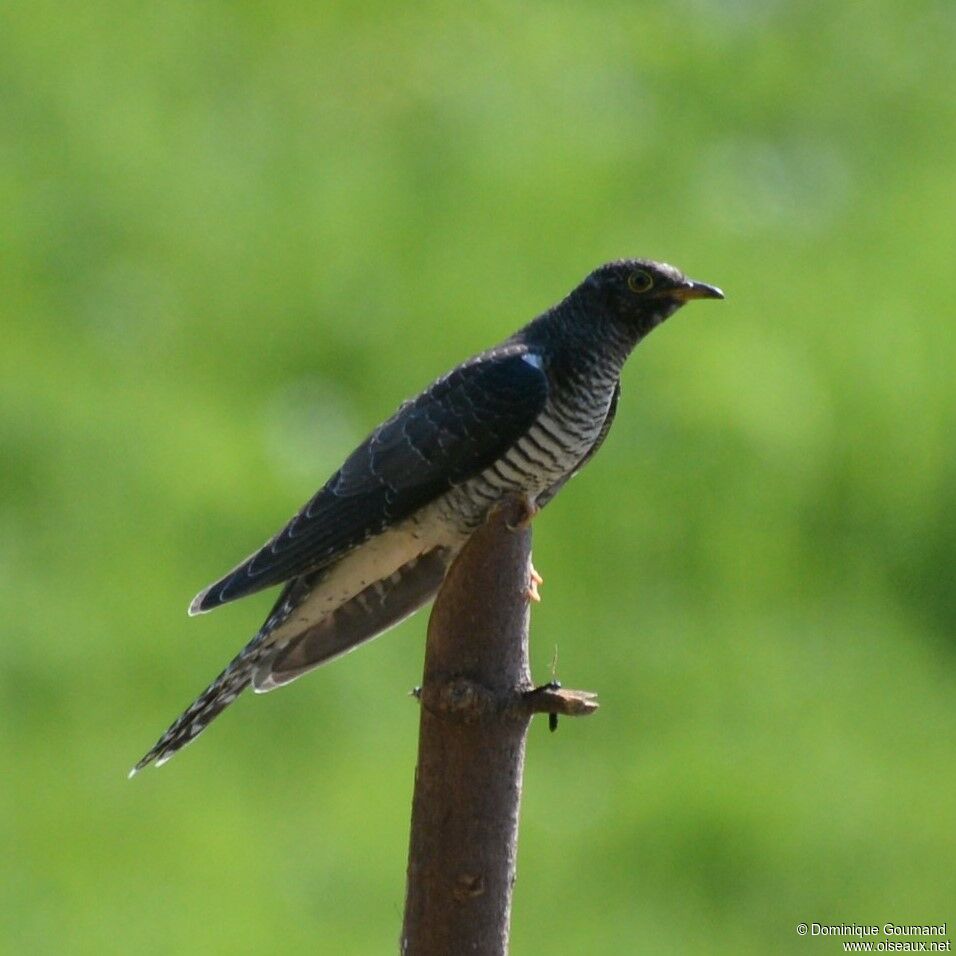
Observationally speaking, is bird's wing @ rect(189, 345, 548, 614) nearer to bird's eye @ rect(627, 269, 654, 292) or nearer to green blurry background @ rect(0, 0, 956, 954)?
bird's eye @ rect(627, 269, 654, 292)

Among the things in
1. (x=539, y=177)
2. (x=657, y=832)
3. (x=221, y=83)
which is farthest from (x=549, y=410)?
(x=221, y=83)

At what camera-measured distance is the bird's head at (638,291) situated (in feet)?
16.1

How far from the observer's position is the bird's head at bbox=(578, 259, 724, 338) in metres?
4.92

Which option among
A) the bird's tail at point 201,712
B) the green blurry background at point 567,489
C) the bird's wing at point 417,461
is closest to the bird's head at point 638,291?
the bird's wing at point 417,461

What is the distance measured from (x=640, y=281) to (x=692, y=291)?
0.15m

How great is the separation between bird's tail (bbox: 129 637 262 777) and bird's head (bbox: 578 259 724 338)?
53.5 inches

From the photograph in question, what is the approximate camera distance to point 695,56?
10234mm

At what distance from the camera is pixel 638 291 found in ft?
16.2

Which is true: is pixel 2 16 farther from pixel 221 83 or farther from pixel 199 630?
pixel 199 630

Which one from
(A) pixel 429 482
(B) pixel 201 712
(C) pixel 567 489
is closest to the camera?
(B) pixel 201 712

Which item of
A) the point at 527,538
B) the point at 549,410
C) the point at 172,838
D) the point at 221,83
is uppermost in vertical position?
the point at 221,83

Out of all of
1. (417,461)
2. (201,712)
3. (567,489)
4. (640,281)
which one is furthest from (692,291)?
(567,489)

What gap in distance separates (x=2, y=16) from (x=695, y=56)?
12.9 feet

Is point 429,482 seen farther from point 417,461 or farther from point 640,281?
point 640,281
